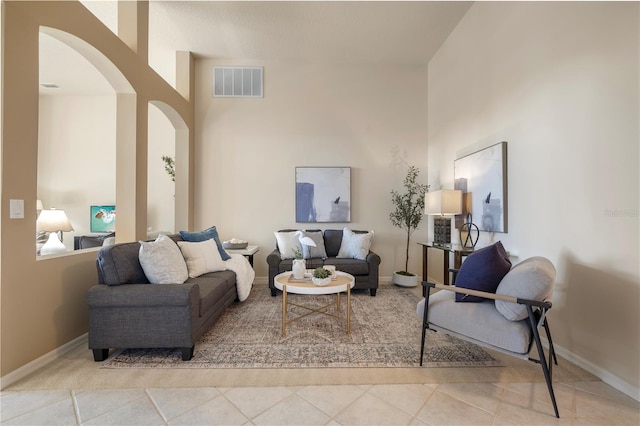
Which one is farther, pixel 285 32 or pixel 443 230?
pixel 285 32

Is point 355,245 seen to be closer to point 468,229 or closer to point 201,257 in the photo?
point 468,229

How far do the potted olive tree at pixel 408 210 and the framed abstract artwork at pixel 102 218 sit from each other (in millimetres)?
5024

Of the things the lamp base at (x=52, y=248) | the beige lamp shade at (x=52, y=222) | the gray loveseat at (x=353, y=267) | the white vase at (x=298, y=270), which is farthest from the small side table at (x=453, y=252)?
the beige lamp shade at (x=52, y=222)

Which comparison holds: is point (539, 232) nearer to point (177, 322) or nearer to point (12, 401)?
point (177, 322)

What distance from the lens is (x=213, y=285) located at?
2633mm

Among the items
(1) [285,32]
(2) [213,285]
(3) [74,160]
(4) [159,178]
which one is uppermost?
(1) [285,32]

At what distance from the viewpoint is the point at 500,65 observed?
9.75 ft

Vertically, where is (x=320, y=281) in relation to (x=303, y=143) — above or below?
below

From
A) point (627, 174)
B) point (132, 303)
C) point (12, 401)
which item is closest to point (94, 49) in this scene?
point (132, 303)

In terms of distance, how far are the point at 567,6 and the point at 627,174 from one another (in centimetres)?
149

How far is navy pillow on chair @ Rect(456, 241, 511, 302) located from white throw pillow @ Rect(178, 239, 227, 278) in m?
2.50

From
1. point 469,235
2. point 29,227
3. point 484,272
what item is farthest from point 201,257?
point 469,235

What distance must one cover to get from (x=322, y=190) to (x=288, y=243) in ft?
3.76

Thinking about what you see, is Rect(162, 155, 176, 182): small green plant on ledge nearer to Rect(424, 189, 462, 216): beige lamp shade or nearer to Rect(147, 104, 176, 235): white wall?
Rect(147, 104, 176, 235): white wall
